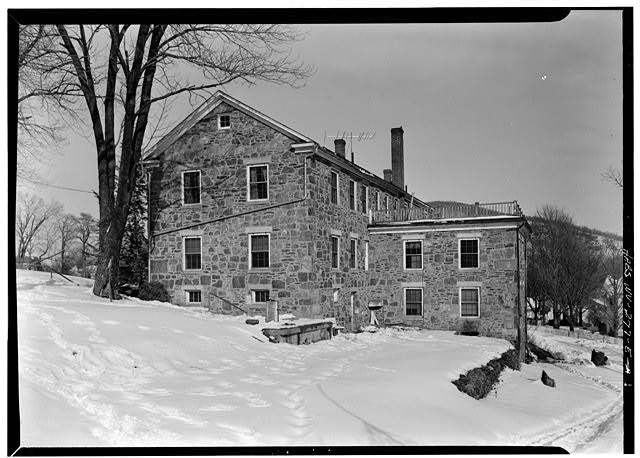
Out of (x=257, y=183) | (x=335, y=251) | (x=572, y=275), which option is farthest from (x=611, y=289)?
(x=257, y=183)

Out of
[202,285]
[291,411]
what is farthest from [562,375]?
[202,285]

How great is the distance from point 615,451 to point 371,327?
→ 10.1 feet

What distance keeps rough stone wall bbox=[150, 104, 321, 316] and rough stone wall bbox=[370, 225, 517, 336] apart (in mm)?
1358

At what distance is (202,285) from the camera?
5539mm

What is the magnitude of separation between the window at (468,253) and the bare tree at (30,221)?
4.85 metres

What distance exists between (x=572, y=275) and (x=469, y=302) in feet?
4.83

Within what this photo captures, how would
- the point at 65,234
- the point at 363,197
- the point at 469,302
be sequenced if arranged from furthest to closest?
1. the point at 363,197
2. the point at 469,302
3. the point at 65,234

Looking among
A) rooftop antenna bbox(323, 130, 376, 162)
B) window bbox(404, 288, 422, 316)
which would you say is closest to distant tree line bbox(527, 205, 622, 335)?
window bbox(404, 288, 422, 316)

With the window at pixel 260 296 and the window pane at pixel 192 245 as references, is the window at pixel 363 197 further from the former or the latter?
the window pane at pixel 192 245

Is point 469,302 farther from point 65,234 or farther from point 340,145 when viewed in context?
point 65,234

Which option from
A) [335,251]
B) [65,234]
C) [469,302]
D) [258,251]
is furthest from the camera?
[335,251]

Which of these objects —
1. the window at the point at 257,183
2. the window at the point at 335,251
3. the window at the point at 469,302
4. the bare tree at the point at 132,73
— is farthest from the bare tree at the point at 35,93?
the window at the point at 469,302

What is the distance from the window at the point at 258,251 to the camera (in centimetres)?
555

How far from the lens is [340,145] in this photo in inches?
217
